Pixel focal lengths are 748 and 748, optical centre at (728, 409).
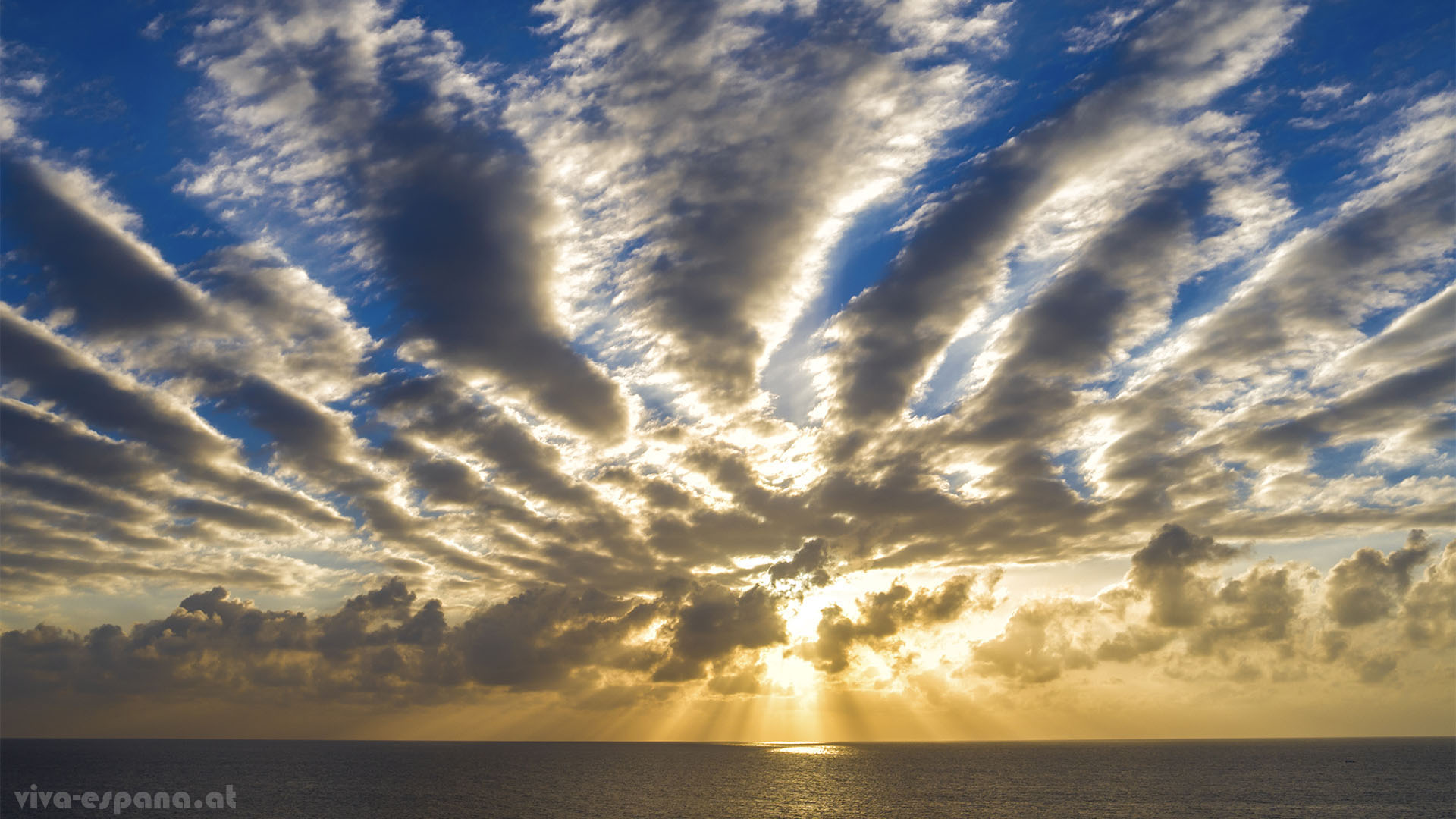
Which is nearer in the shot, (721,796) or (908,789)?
(721,796)

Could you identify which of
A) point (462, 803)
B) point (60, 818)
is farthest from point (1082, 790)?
point (60, 818)

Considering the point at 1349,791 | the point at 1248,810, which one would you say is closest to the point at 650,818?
the point at 1248,810

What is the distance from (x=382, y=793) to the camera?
18050cm

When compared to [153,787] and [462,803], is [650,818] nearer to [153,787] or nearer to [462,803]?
[462,803]

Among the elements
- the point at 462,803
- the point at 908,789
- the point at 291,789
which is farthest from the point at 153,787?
the point at 908,789

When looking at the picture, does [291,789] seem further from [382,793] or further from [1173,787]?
[1173,787]

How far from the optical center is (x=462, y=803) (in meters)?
158

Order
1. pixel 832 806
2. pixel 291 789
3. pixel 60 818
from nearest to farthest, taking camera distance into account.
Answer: pixel 60 818 < pixel 832 806 < pixel 291 789

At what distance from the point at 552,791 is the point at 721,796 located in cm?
4291

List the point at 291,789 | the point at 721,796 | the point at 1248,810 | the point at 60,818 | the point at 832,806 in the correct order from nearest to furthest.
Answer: the point at 60,818 < the point at 1248,810 < the point at 832,806 < the point at 721,796 < the point at 291,789

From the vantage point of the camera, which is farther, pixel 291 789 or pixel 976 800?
pixel 291 789

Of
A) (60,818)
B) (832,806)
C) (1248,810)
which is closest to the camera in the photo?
(60,818)

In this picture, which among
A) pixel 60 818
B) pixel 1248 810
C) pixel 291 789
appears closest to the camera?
pixel 60 818

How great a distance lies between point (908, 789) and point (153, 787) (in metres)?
188
